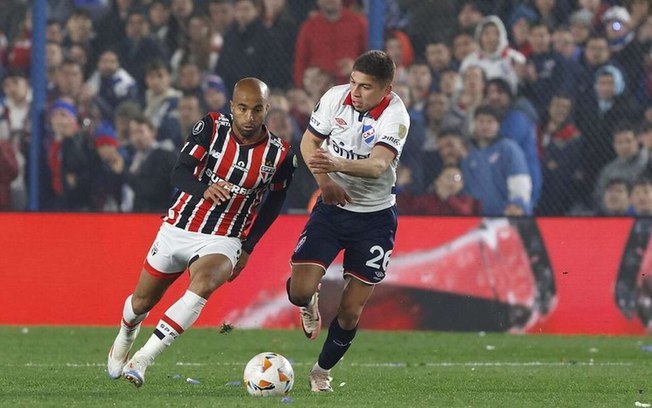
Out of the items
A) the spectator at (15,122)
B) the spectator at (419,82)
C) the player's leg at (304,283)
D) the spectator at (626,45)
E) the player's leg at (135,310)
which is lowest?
the spectator at (15,122)

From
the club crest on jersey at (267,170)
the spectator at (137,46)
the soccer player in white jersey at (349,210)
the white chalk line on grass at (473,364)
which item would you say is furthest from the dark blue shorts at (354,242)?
the spectator at (137,46)

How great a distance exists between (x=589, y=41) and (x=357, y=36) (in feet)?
8.14

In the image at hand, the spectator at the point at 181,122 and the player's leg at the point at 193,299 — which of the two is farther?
the spectator at the point at 181,122

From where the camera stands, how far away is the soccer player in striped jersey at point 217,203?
7.59m

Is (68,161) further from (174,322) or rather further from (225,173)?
(174,322)

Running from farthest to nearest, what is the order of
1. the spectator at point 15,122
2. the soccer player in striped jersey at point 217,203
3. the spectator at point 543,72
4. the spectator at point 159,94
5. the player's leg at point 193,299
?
Result: the spectator at point 159,94
the spectator at point 543,72
the spectator at point 15,122
the soccer player in striped jersey at point 217,203
the player's leg at point 193,299

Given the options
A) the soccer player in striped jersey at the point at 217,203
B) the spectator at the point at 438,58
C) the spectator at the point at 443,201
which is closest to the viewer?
the soccer player in striped jersey at the point at 217,203

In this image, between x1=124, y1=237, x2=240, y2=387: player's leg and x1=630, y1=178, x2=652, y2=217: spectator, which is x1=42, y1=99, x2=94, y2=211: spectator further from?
x1=124, y1=237, x2=240, y2=387: player's leg

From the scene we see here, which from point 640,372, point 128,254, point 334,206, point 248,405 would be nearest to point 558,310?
point 640,372

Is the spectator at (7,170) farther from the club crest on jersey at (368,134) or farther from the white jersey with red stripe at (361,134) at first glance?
the club crest on jersey at (368,134)

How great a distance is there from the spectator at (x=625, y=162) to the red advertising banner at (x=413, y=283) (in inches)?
38.7

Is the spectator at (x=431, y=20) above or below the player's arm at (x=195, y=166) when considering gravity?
below

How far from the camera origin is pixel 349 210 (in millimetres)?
7988

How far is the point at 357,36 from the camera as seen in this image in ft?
44.8
